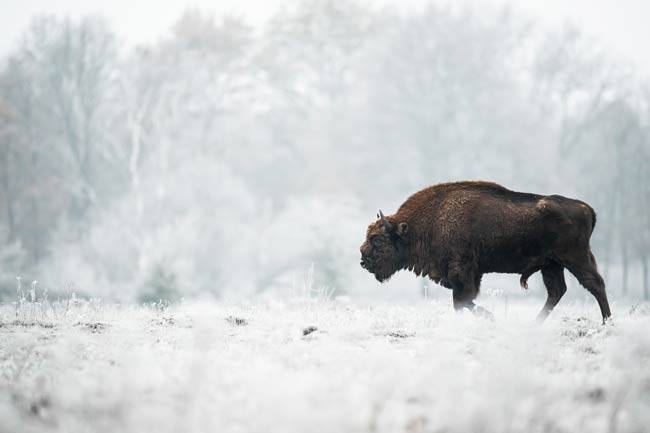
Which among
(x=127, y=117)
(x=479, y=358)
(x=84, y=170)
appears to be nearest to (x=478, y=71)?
(x=127, y=117)

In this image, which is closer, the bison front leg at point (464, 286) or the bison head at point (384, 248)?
the bison front leg at point (464, 286)

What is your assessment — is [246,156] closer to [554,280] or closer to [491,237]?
[554,280]

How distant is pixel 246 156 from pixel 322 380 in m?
44.7

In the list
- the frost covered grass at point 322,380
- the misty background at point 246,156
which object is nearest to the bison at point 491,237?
the frost covered grass at point 322,380

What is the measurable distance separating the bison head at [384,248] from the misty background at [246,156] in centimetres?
2297

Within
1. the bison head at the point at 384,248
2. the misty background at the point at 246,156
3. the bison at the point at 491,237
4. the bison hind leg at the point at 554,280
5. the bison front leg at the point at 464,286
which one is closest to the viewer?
the bison at the point at 491,237

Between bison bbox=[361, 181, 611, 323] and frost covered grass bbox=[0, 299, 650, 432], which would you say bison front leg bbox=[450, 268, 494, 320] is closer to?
bison bbox=[361, 181, 611, 323]

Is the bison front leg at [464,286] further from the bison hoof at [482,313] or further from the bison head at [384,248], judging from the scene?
the bison head at [384,248]

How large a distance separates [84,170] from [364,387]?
38.6m

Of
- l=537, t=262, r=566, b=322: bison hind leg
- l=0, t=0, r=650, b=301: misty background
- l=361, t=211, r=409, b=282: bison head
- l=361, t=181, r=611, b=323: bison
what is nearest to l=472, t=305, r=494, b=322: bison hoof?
l=361, t=181, r=611, b=323: bison

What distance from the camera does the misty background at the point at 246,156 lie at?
38.2m

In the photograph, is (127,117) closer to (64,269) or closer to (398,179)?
(64,269)

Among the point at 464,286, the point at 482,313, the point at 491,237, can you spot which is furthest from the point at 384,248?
the point at 482,313

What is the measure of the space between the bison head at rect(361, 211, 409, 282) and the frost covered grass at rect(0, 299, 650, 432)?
2420 mm
